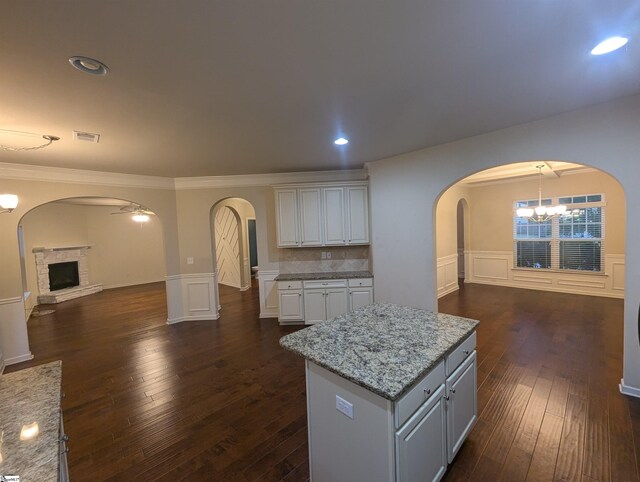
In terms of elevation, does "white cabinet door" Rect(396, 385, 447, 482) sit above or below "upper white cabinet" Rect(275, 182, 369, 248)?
below

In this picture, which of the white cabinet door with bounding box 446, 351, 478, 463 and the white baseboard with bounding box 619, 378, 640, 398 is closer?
the white cabinet door with bounding box 446, 351, 478, 463

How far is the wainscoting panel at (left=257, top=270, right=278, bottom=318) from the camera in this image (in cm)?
511

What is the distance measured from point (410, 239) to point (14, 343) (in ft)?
18.4

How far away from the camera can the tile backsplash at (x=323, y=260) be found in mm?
5043

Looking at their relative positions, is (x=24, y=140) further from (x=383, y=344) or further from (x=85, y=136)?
(x=383, y=344)

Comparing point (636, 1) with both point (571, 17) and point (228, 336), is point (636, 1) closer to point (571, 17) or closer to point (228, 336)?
point (571, 17)

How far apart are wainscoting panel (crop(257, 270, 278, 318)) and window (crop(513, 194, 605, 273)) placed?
234 inches

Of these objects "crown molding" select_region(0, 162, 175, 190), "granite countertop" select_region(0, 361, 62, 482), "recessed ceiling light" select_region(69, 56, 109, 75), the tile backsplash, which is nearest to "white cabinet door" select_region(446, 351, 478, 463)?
"granite countertop" select_region(0, 361, 62, 482)

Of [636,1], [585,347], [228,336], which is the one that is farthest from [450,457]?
[228,336]

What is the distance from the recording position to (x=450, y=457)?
1780 millimetres

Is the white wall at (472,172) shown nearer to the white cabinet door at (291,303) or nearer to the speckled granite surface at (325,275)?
the speckled granite surface at (325,275)

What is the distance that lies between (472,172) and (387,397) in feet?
9.87

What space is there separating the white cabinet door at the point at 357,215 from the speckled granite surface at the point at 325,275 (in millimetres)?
553

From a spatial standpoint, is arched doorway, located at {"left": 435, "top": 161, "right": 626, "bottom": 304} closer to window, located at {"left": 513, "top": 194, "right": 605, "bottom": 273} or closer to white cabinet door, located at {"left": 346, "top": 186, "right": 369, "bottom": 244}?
window, located at {"left": 513, "top": 194, "right": 605, "bottom": 273}
